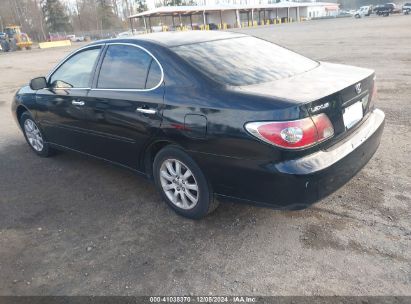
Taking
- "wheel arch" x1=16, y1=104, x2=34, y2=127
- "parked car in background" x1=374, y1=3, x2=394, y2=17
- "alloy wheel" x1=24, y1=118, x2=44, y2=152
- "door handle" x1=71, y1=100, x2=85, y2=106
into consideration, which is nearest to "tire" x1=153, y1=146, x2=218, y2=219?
"door handle" x1=71, y1=100, x2=85, y2=106

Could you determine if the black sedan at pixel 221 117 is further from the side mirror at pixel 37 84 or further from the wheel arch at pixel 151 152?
the side mirror at pixel 37 84

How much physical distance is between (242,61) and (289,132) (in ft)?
3.72

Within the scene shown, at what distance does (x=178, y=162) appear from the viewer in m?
3.38

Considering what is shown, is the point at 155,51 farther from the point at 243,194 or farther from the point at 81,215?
the point at 81,215

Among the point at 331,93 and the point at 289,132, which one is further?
the point at 331,93

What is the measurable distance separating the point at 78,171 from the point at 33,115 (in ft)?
3.56

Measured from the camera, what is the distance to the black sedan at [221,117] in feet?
9.07

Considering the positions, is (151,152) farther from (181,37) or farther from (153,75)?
(181,37)

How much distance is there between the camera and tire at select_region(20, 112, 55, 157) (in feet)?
17.7

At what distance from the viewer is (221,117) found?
2.91 metres

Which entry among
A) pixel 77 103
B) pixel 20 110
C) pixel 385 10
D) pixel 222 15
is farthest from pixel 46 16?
pixel 77 103

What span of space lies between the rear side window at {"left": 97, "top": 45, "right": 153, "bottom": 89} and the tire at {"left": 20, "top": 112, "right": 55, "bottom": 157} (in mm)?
1881

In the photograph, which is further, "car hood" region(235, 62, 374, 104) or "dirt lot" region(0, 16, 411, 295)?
"car hood" region(235, 62, 374, 104)

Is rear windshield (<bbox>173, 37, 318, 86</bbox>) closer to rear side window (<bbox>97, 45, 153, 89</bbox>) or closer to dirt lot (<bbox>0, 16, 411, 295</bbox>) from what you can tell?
rear side window (<bbox>97, 45, 153, 89</bbox>)
